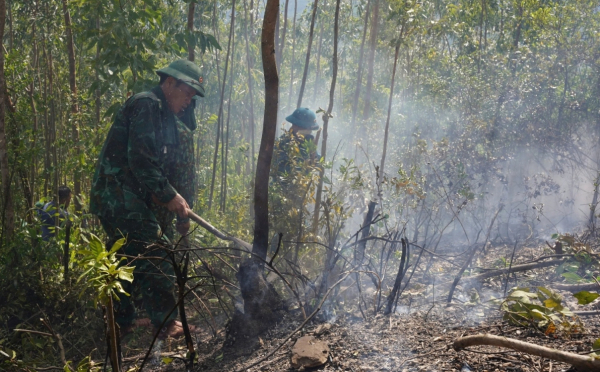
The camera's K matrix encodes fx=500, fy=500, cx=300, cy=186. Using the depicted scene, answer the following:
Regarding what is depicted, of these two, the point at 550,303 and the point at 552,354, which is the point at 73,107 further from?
the point at 552,354

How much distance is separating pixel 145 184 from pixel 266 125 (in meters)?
0.90

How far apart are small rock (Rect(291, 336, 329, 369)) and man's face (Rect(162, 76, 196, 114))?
1.95m

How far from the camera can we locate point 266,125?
2.91m

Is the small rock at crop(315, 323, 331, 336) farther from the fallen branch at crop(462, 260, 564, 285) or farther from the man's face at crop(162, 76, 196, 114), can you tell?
the fallen branch at crop(462, 260, 564, 285)

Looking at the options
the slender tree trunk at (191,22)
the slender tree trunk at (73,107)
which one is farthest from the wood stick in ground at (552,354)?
the slender tree trunk at (73,107)

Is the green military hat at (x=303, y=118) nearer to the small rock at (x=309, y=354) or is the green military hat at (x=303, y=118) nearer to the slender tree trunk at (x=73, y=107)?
the slender tree trunk at (x=73, y=107)

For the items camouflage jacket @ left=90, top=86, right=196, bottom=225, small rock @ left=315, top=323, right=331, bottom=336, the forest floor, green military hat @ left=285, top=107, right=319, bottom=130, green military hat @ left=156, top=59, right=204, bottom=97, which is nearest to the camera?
the forest floor

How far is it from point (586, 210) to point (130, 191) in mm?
7765

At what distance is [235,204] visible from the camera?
6754 millimetres

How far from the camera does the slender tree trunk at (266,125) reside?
9.07ft

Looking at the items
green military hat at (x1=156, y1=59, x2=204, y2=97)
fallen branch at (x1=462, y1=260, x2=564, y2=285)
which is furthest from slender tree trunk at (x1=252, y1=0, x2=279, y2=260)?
fallen branch at (x1=462, y1=260, x2=564, y2=285)

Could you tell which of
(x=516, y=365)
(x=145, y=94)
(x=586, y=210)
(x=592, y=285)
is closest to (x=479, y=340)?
(x=516, y=365)

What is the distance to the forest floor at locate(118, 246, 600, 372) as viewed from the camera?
204 cm

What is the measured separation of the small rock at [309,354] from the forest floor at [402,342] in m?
0.04
